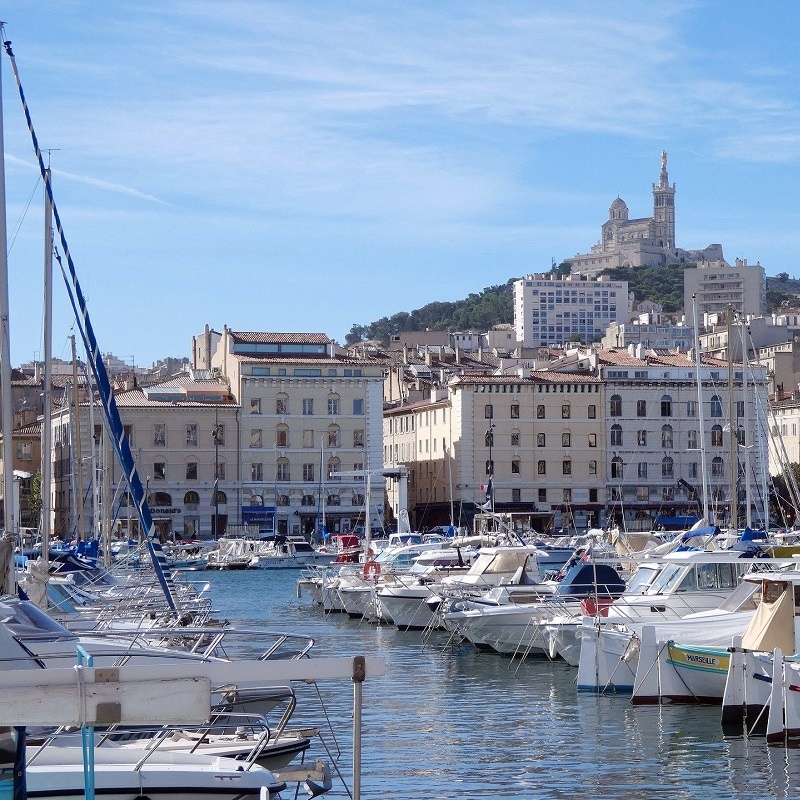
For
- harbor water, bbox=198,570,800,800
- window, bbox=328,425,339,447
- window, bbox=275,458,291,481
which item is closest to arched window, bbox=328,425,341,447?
window, bbox=328,425,339,447

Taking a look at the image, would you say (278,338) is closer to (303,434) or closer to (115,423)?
(303,434)

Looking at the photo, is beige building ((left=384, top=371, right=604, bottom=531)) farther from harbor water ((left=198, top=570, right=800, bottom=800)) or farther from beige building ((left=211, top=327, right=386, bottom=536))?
harbor water ((left=198, top=570, right=800, bottom=800))

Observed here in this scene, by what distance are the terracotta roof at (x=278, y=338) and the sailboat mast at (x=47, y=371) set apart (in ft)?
231

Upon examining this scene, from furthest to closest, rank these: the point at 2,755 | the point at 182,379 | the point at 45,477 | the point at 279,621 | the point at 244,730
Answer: the point at 182,379 → the point at 279,621 → the point at 45,477 → the point at 244,730 → the point at 2,755

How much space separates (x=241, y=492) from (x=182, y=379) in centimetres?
1045

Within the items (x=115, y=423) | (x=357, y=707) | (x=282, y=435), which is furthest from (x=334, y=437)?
(x=357, y=707)

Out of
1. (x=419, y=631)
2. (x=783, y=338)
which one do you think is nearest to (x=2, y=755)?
(x=419, y=631)

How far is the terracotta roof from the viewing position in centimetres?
9875

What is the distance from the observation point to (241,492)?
96.5m

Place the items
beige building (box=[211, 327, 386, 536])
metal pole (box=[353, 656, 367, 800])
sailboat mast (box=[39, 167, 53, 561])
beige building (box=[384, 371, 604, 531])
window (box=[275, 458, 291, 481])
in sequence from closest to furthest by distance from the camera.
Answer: metal pole (box=[353, 656, 367, 800])
sailboat mast (box=[39, 167, 53, 561])
beige building (box=[211, 327, 386, 536])
window (box=[275, 458, 291, 481])
beige building (box=[384, 371, 604, 531])

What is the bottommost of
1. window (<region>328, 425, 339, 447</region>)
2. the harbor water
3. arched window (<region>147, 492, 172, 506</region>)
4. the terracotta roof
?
the harbor water

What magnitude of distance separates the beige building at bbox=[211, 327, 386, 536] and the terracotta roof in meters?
0.20

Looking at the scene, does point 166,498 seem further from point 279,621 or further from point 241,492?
point 279,621

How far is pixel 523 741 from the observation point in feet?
66.4
